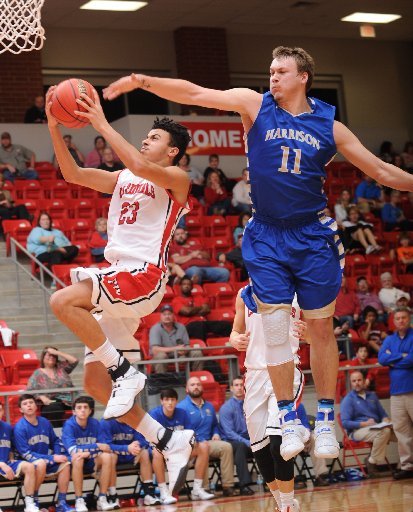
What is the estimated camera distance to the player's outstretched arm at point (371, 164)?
19.5ft

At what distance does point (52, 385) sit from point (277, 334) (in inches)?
272

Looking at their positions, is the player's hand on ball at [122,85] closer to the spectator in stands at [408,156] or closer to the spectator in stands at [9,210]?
the spectator in stands at [9,210]

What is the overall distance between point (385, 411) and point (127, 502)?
13.5ft

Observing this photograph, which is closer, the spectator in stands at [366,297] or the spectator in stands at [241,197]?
the spectator in stands at [366,297]

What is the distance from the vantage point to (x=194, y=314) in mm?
15062

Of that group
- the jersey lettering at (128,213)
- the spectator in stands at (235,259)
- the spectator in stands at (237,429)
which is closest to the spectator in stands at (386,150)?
the spectator in stands at (235,259)

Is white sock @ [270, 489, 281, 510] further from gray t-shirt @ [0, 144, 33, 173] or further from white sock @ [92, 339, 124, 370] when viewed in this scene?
gray t-shirt @ [0, 144, 33, 173]

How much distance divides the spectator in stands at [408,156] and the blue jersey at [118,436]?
1147 cm

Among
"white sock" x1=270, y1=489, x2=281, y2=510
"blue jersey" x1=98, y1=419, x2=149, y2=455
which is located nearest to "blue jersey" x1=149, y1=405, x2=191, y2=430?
"blue jersey" x1=98, y1=419, x2=149, y2=455

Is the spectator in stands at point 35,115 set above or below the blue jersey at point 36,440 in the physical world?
above

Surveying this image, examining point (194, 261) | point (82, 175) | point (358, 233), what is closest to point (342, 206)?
point (358, 233)

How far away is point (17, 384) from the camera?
511 inches

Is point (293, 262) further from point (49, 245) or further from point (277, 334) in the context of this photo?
point (49, 245)

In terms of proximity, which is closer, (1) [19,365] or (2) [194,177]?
(1) [19,365]
